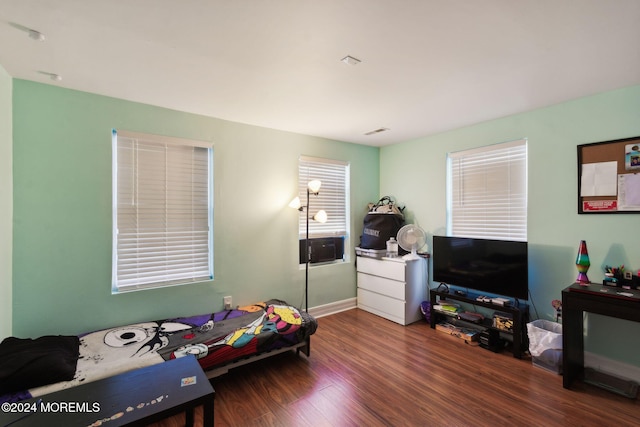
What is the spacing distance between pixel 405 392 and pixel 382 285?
5.46 ft

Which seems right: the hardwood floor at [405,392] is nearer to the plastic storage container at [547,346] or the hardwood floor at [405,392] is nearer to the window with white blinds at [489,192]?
the plastic storage container at [547,346]

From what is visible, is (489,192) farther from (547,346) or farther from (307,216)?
(307,216)

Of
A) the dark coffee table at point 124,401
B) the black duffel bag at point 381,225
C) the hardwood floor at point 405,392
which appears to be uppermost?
the black duffel bag at point 381,225

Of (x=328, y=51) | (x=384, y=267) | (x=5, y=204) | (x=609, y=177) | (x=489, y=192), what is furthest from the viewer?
(x=384, y=267)

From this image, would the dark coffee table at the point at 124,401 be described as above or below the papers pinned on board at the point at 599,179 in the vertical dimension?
below

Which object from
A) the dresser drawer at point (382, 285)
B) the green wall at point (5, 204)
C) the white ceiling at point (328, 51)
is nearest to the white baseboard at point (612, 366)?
the dresser drawer at point (382, 285)

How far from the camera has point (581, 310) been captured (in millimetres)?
2252

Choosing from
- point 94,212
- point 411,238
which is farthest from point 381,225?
point 94,212

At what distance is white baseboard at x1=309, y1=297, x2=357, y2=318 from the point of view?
3.85 metres

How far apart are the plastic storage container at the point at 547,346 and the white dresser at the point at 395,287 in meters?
1.27

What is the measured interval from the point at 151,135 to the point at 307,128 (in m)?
1.71

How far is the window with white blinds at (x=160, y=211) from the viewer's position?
2652 millimetres

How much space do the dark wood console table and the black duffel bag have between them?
1.97 m

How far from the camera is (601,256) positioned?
2.52 metres
